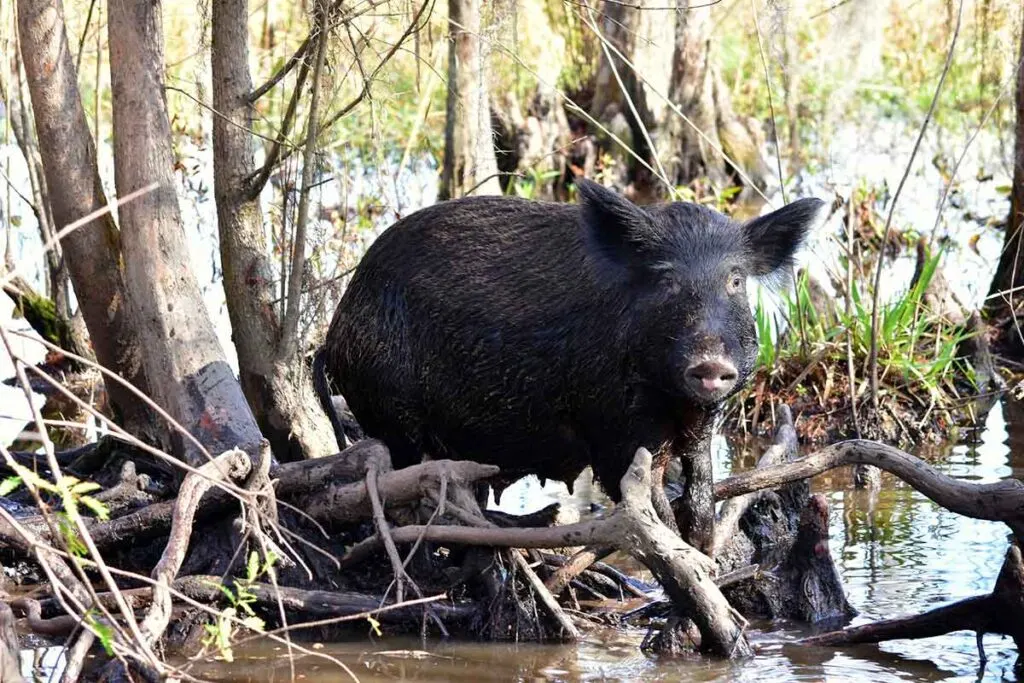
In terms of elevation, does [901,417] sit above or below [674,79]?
below

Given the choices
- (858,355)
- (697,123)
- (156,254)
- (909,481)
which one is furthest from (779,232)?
(697,123)

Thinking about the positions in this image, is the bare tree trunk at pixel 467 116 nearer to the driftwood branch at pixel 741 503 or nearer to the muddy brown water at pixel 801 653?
the driftwood branch at pixel 741 503

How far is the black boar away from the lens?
5391 mm

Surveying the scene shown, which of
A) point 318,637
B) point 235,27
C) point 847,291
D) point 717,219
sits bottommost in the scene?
point 318,637

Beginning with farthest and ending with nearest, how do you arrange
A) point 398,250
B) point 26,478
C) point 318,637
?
1. point 398,250
2. point 318,637
3. point 26,478

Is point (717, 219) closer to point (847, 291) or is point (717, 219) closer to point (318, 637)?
point (318, 637)

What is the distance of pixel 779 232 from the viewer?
5730mm

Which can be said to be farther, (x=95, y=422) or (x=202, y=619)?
(x=95, y=422)

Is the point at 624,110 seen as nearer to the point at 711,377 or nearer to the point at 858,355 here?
the point at 858,355

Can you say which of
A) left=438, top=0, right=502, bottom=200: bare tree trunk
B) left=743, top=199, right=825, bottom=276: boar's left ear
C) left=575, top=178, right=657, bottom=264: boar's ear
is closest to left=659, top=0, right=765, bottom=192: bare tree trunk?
left=438, top=0, right=502, bottom=200: bare tree trunk

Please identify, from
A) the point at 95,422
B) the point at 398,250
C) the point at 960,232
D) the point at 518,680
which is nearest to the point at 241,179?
the point at 398,250

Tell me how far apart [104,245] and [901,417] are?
4.65 meters

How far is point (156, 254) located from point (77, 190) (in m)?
0.54

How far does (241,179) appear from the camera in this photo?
722 cm
